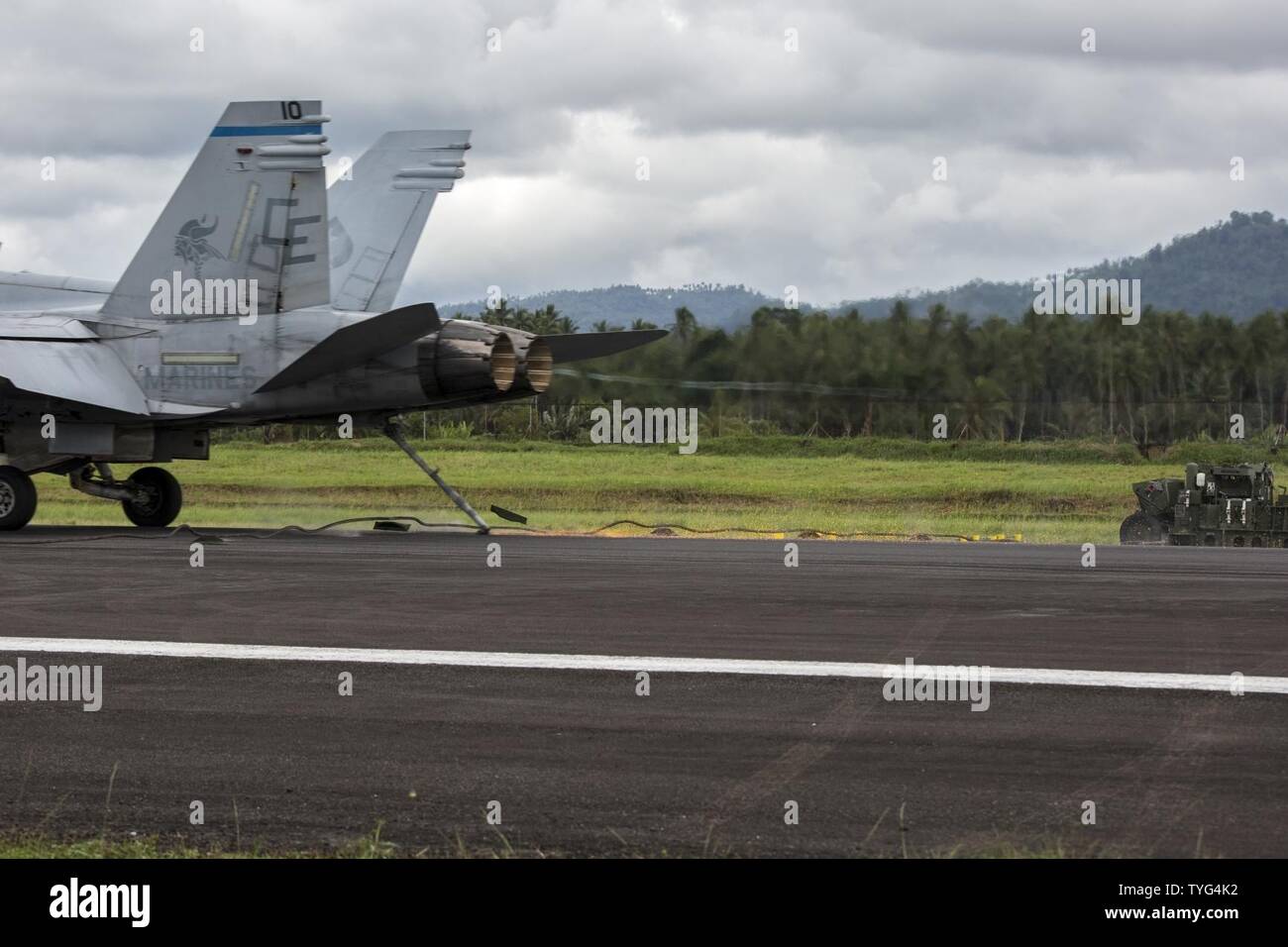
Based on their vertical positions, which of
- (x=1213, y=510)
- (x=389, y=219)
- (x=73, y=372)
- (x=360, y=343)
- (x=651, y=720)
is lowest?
(x=1213, y=510)

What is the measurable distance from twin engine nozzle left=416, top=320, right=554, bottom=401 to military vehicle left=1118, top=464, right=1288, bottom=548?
56.7ft

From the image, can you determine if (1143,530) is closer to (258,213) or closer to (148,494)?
(258,213)

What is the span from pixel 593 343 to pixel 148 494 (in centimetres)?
777

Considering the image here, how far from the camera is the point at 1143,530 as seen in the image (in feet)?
115

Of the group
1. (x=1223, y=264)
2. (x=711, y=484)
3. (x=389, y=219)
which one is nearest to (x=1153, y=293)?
(x=1223, y=264)

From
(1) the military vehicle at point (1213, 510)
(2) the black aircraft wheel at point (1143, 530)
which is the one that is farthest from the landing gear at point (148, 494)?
(1) the military vehicle at point (1213, 510)

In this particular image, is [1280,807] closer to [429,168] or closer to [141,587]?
[141,587]

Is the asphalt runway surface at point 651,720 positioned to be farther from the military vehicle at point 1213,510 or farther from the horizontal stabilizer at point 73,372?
→ the military vehicle at point 1213,510

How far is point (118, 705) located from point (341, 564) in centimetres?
881

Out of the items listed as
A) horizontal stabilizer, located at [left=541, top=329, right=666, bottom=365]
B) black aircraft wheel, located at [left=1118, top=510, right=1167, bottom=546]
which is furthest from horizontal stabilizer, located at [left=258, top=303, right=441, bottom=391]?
black aircraft wheel, located at [left=1118, top=510, right=1167, bottom=546]

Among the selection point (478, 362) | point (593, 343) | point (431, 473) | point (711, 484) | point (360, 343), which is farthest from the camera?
point (711, 484)

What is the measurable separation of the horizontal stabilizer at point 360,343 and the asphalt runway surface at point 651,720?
6539 mm

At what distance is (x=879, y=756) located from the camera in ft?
24.9

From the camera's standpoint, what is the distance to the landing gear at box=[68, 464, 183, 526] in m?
25.1
